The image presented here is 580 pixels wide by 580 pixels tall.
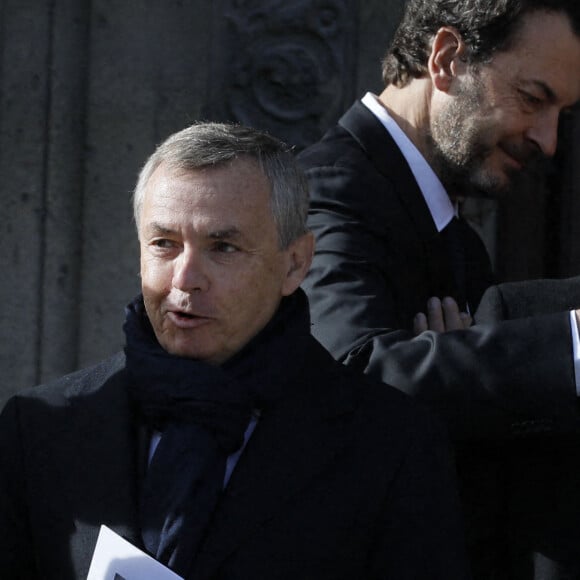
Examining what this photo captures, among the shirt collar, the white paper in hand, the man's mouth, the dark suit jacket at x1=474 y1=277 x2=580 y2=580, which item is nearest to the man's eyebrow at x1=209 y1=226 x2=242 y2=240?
the man's mouth

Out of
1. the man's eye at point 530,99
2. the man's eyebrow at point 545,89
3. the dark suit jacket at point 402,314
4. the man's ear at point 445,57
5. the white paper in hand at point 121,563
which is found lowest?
the white paper in hand at point 121,563

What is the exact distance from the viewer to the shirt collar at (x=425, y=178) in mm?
3145

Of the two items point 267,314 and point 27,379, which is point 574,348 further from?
point 27,379

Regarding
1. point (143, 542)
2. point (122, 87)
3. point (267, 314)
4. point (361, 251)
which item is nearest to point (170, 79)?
point (122, 87)

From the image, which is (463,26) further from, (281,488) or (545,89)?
(281,488)

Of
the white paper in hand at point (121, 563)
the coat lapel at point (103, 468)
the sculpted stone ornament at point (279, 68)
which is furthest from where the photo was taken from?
the sculpted stone ornament at point (279, 68)

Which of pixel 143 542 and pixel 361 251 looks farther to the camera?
pixel 361 251

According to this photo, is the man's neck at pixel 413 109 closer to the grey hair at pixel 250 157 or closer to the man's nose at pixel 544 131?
the man's nose at pixel 544 131

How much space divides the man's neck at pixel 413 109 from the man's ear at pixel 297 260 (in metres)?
0.65

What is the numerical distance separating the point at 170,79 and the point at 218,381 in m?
1.89

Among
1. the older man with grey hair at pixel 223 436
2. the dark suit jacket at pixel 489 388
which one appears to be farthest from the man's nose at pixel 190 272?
the dark suit jacket at pixel 489 388

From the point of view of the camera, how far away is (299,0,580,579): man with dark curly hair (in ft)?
8.52

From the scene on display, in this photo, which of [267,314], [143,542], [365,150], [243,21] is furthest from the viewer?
[243,21]

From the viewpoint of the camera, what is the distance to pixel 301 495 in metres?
2.41
